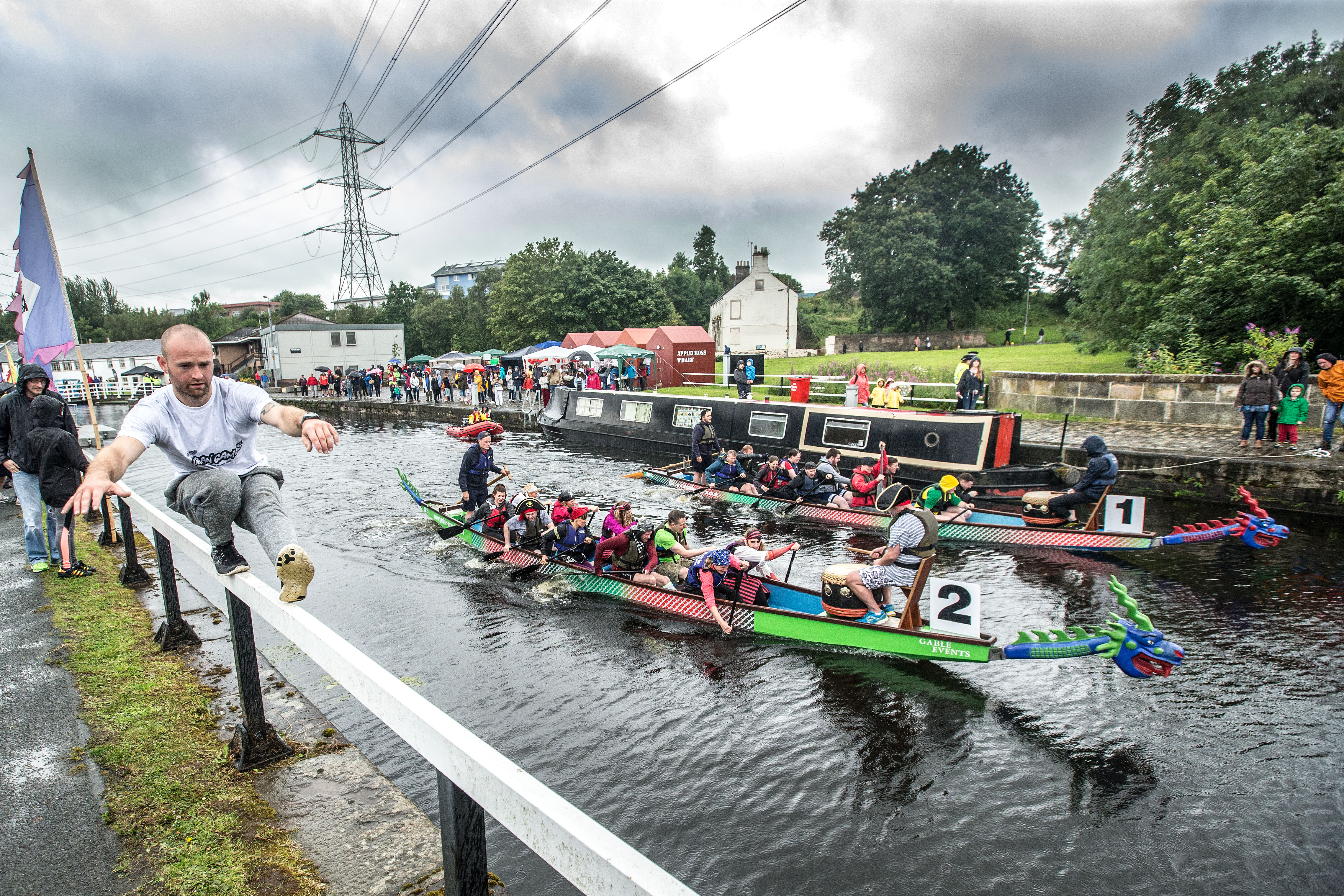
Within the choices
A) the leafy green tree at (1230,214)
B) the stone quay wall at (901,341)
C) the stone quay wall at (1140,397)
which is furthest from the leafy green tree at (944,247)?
the stone quay wall at (1140,397)

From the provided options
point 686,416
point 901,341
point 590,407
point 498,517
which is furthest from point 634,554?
point 901,341

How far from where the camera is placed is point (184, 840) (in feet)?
12.1

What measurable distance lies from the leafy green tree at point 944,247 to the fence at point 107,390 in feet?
Result: 191

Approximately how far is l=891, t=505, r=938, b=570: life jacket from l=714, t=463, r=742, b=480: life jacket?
363 inches

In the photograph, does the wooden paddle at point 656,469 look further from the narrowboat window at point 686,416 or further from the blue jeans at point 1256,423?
the blue jeans at point 1256,423

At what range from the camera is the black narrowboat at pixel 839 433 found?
15.9 metres

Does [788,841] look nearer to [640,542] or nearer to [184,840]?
[184,840]

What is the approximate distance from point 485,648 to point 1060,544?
10706 mm

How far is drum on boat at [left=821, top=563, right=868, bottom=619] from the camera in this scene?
874cm

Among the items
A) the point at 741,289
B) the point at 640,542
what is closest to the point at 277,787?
the point at 640,542

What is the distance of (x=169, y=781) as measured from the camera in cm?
421

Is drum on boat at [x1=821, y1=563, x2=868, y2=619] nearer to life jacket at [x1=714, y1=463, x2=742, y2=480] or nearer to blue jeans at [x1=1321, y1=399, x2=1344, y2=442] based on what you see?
life jacket at [x1=714, y1=463, x2=742, y2=480]

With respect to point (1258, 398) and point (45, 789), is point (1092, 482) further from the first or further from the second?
point (45, 789)

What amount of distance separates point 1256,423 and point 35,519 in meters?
22.9
